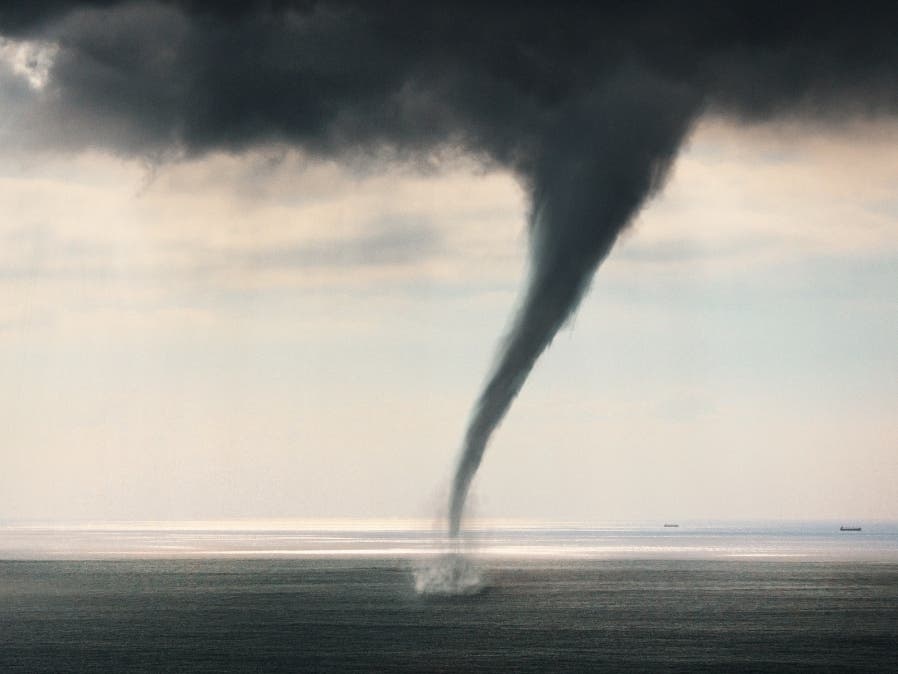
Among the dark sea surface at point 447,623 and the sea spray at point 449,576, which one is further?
the sea spray at point 449,576

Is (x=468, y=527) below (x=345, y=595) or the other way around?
the other way around

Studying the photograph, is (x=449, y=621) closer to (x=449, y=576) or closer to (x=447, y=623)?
(x=447, y=623)

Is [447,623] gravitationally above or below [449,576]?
above

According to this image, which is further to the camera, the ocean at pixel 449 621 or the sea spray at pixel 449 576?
the sea spray at pixel 449 576

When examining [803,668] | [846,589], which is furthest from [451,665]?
[846,589]

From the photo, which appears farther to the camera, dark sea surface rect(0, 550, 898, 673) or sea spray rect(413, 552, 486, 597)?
sea spray rect(413, 552, 486, 597)

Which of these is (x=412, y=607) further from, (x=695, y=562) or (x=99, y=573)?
(x=695, y=562)

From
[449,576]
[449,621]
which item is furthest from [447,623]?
[449,576]

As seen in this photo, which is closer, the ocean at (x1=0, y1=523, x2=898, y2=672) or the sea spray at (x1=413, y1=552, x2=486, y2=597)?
the ocean at (x1=0, y1=523, x2=898, y2=672)
